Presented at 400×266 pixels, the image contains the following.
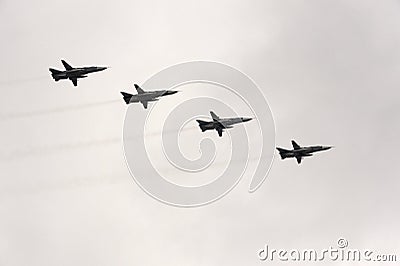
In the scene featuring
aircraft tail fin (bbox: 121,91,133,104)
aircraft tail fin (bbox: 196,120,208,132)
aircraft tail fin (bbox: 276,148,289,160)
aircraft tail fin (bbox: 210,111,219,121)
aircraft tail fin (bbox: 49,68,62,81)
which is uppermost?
aircraft tail fin (bbox: 49,68,62,81)

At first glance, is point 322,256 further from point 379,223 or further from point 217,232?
point 217,232

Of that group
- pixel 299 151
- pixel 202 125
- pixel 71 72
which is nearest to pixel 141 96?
pixel 202 125

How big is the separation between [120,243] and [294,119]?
19.5 metres

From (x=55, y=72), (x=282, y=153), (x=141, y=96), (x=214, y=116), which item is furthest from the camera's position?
(x=214, y=116)

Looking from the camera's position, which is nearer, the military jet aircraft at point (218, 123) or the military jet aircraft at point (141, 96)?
the military jet aircraft at point (141, 96)

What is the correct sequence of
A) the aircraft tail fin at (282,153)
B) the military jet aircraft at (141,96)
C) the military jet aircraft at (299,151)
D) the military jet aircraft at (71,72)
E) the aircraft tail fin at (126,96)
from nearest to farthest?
the military jet aircraft at (71,72), the military jet aircraft at (141,96), the aircraft tail fin at (126,96), the military jet aircraft at (299,151), the aircraft tail fin at (282,153)

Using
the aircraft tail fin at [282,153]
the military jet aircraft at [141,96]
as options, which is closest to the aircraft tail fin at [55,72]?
the military jet aircraft at [141,96]

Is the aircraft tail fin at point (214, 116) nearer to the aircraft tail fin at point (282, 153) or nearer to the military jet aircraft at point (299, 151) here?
the aircraft tail fin at point (282, 153)

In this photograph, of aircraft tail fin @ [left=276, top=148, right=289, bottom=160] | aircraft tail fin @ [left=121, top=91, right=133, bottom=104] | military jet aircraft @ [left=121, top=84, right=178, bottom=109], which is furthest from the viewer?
aircraft tail fin @ [left=276, top=148, right=289, bottom=160]

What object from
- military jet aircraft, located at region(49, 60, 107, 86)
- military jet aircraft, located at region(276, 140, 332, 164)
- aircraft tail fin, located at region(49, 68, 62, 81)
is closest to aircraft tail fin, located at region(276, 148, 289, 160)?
military jet aircraft, located at region(276, 140, 332, 164)

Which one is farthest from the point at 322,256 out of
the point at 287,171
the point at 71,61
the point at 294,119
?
the point at 71,61

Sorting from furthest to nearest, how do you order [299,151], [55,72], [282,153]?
1. [282,153]
2. [299,151]
3. [55,72]

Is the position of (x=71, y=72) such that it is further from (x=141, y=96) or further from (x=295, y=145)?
(x=295, y=145)

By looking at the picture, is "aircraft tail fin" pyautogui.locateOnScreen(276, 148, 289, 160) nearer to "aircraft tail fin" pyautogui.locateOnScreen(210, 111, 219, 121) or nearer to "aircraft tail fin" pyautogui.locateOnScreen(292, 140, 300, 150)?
"aircraft tail fin" pyautogui.locateOnScreen(292, 140, 300, 150)
